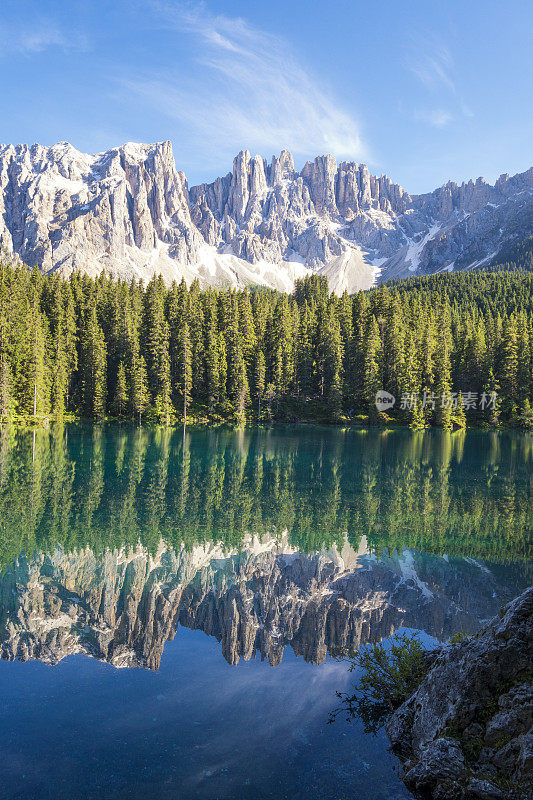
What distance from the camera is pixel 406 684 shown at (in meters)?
8.01

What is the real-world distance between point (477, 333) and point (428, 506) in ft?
254

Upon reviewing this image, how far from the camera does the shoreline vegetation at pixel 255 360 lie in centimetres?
7656

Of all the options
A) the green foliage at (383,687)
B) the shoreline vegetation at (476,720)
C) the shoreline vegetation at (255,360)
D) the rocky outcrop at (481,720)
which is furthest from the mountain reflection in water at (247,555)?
the shoreline vegetation at (255,360)

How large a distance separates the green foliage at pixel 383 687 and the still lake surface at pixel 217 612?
1.08 feet

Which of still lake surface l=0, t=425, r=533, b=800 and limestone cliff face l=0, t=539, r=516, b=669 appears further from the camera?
limestone cliff face l=0, t=539, r=516, b=669

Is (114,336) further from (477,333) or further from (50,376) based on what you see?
(477,333)

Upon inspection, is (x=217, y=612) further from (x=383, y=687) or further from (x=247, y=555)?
(x=383, y=687)

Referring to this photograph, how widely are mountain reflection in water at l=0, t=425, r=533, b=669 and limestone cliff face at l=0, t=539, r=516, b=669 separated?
5cm

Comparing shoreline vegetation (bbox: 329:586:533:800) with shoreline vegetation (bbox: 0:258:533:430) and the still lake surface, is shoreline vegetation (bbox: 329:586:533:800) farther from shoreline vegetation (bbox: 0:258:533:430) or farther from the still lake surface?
shoreline vegetation (bbox: 0:258:533:430)

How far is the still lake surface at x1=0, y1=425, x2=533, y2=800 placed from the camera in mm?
6949

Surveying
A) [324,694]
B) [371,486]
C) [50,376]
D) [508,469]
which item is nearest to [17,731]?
[324,694]

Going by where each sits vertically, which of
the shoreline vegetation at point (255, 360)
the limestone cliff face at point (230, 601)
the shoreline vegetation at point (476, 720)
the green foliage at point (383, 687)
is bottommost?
the limestone cliff face at point (230, 601)

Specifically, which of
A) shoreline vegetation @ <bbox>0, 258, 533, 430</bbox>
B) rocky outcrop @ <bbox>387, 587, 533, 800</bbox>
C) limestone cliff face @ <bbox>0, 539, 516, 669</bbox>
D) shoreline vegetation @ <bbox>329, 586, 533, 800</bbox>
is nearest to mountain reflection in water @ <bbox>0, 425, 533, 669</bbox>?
limestone cliff face @ <bbox>0, 539, 516, 669</bbox>

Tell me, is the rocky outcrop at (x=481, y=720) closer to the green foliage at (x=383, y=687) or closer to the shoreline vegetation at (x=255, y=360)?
the green foliage at (x=383, y=687)
